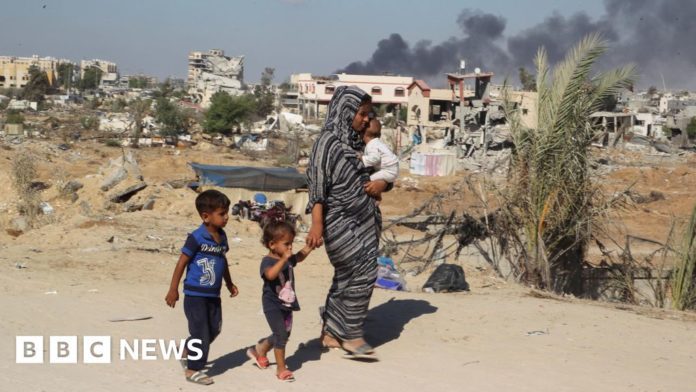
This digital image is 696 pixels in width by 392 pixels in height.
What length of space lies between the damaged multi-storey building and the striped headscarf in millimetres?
61799

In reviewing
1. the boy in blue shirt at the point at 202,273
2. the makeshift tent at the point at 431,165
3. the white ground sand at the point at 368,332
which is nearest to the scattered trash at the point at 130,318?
the white ground sand at the point at 368,332

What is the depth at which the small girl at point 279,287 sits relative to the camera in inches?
199

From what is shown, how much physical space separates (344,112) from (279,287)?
124 cm

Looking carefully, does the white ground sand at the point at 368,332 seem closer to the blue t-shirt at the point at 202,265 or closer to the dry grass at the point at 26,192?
the blue t-shirt at the point at 202,265

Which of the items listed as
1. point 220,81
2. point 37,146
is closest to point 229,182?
point 37,146

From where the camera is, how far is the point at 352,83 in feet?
213

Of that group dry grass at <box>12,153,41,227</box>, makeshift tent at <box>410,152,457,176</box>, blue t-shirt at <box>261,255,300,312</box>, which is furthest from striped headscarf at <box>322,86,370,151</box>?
makeshift tent at <box>410,152,457,176</box>

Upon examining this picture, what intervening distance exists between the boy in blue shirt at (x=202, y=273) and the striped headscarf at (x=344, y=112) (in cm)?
101

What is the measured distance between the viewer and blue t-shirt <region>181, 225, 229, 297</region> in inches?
194

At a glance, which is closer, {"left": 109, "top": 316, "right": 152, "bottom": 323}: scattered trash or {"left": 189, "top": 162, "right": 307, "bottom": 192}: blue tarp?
{"left": 109, "top": 316, "right": 152, "bottom": 323}: scattered trash

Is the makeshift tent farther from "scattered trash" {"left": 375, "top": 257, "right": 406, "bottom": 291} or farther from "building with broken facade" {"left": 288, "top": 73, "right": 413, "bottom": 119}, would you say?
"building with broken facade" {"left": 288, "top": 73, "right": 413, "bottom": 119}

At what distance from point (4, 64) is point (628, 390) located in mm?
135108

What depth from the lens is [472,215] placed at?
1027 cm

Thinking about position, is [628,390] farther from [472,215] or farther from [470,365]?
[472,215]
